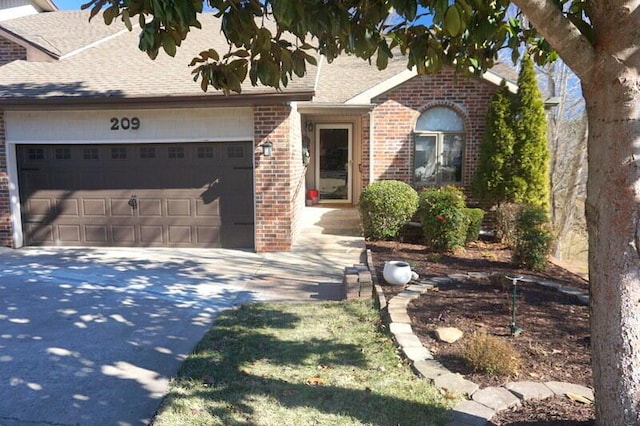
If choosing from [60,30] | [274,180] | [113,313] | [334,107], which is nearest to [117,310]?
[113,313]

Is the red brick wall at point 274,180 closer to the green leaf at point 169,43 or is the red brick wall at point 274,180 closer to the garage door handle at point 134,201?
the garage door handle at point 134,201

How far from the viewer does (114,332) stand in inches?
186

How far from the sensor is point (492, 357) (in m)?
3.53

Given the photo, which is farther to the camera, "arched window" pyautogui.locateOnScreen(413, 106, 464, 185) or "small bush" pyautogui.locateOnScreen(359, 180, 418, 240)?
"arched window" pyautogui.locateOnScreen(413, 106, 464, 185)

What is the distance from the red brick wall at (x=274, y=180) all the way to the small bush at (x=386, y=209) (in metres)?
1.76

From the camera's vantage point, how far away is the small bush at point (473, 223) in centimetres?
886

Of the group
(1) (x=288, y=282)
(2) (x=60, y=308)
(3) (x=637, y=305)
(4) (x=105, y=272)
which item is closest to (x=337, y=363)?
(3) (x=637, y=305)

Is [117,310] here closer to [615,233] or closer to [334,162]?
[615,233]

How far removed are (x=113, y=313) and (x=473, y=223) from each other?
6.72 metres

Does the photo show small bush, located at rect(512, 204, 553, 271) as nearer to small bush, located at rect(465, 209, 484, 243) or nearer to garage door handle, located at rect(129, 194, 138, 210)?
small bush, located at rect(465, 209, 484, 243)

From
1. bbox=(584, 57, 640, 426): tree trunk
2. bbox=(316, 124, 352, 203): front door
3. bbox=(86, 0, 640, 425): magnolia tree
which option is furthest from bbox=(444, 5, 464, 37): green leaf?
bbox=(316, 124, 352, 203): front door

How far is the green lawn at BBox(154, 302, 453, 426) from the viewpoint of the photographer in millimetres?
3104

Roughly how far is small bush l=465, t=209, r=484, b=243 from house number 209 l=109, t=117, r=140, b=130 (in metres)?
6.76

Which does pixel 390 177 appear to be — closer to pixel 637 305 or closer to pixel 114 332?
pixel 114 332
